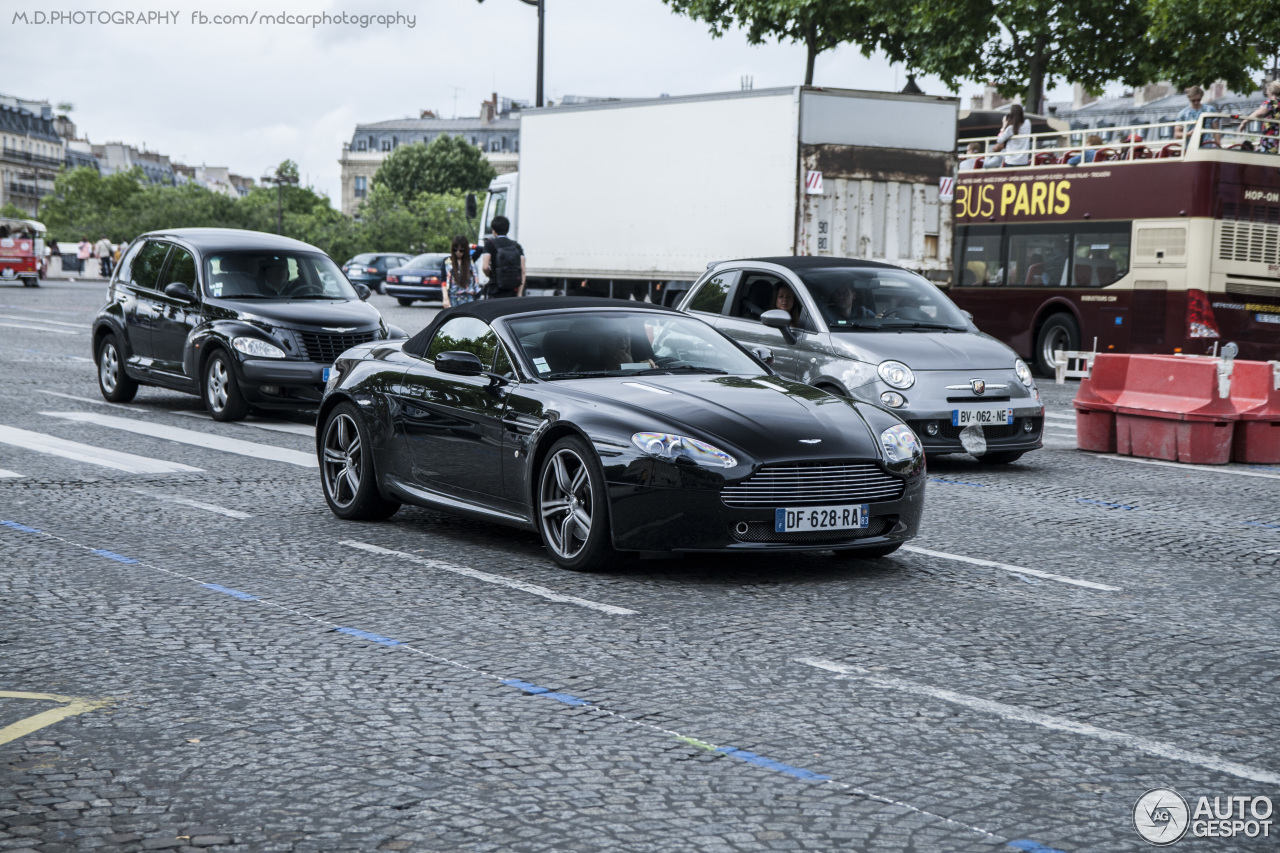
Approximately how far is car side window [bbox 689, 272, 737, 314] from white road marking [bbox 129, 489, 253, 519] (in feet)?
17.3

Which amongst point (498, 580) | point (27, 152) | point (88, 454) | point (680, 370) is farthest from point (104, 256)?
point (27, 152)

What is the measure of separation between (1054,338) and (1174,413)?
1058cm

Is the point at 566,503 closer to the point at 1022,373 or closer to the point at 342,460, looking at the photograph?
the point at 342,460

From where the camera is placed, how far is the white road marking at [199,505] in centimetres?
889

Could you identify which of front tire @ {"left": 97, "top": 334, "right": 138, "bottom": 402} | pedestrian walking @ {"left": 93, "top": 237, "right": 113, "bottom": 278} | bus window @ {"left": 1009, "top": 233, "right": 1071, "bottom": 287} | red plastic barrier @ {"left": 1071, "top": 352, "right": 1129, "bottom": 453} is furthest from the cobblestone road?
pedestrian walking @ {"left": 93, "top": 237, "right": 113, "bottom": 278}

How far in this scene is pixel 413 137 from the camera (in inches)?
6654

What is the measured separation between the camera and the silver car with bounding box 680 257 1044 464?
37.6 feet

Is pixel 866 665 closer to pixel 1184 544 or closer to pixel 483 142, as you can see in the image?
pixel 1184 544

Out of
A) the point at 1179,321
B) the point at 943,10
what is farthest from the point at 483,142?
the point at 1179,321

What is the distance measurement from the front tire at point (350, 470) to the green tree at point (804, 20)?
1218 inches

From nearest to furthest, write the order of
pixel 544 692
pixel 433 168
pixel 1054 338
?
pixel 544 692 < pixel 1054 338 < pixel 433 168

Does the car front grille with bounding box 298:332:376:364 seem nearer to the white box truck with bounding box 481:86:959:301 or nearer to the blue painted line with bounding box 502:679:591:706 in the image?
the white box truck with bounding box 481:86:959:301

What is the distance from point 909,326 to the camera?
12.3 m

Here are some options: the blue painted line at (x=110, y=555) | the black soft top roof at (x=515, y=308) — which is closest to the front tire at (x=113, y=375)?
the black soft top roof at (x=515, y=308)
